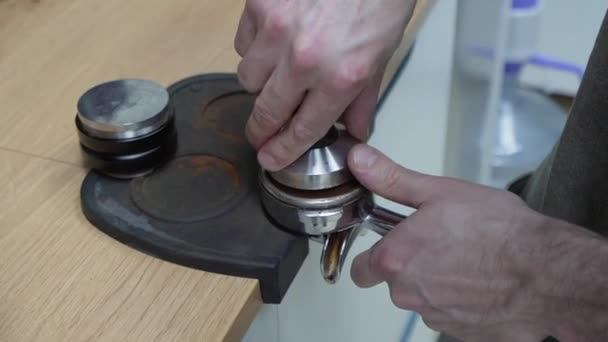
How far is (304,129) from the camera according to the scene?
49 cm

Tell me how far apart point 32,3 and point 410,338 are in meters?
0.68

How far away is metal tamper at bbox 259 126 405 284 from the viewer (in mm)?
486

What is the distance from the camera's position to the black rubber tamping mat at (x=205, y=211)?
0.47m

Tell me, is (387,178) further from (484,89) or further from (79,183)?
(484,89)

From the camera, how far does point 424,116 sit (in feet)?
3.08

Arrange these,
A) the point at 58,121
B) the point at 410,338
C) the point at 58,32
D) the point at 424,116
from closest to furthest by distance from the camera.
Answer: the point at 58,121
the point at 58,32
the point at 424,116
the point at 410,338

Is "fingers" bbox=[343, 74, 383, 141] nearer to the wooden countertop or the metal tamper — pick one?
the metal tamper

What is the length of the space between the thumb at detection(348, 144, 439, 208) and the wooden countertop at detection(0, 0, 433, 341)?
110 millimetres

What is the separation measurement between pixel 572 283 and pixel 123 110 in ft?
1.08

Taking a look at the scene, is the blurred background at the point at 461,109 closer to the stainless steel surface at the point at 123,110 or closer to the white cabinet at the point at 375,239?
the white cabinet at the point at 375,239

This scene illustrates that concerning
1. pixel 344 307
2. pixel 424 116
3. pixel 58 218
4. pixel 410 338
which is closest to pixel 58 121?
pixel 58 218

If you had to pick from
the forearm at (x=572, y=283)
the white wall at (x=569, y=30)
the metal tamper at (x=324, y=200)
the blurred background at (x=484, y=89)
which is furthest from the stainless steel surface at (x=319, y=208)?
the white wall at (x=569, y=30)

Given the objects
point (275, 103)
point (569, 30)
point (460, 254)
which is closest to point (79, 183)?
point (275, 103)

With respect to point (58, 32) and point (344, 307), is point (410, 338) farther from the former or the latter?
point (58, 32)
